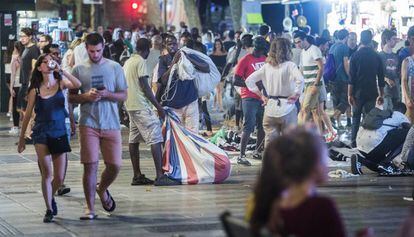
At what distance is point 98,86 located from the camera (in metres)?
11.5

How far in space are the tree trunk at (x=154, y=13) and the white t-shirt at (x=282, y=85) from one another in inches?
1521

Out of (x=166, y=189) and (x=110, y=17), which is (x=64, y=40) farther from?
(x=110, y=17)

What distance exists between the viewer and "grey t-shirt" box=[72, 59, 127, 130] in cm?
1145

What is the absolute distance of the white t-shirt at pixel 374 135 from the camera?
15.0 metres

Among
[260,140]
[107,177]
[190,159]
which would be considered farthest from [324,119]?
[107,177]

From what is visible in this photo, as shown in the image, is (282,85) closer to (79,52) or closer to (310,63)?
(79,52)

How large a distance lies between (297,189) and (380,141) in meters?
9.86

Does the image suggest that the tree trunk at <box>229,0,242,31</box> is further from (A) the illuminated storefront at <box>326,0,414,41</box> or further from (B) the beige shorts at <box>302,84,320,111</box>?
(B) the beige shorts at <box>302,84,320,111</box>

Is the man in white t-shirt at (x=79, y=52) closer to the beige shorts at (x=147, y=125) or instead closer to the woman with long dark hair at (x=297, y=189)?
the beige shorts at (x=147, y=125)

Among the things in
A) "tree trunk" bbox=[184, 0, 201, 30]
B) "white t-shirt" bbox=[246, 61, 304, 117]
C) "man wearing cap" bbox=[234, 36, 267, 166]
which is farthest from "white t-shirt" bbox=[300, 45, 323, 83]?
"tree trunk" bbox=[184, 0, 201, 30]

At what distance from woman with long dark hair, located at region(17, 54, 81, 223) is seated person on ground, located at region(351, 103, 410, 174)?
506 cm

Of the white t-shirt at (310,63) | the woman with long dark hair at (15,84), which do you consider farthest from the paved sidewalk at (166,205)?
the woman with long dark hair at (15,84)

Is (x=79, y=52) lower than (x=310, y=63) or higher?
higher

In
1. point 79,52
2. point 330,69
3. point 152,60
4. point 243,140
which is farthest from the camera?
point 330,69
